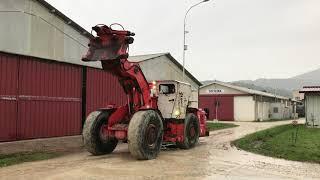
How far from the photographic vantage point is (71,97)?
1903cm

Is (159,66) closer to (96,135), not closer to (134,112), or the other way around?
(134,112)

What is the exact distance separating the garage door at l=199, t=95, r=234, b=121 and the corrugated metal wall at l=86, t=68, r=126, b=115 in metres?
29.0

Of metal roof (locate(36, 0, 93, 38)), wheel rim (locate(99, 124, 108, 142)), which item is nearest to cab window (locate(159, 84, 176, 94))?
wheel rim (locate(99, 124, 108, 142))

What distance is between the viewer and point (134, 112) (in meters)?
15.4

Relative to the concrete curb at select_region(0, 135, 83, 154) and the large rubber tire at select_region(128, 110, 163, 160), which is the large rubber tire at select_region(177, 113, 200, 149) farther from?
the concrete curb at select_region(0, 135, 83, 154)

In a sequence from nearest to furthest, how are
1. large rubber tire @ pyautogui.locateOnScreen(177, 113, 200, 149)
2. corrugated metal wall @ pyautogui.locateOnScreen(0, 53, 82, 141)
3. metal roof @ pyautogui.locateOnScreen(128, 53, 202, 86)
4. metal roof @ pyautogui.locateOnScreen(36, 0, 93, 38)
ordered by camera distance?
corrugated metal wall @ pyautogui.locateOnScreen(0, 53, 82, 141) < large rubber tire @ pyautogui.locateOnScreen(177, 113, 200, 149) < metal roof @ pyautogui.locateOnScreen(36, 0, 93, 38) < metal roof @ pyautogui.locateOnScreen(128, 53, 202, 86)

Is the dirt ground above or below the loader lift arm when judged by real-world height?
below

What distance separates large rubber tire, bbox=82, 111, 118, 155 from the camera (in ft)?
48.5

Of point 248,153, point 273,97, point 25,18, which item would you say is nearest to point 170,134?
point 248,153

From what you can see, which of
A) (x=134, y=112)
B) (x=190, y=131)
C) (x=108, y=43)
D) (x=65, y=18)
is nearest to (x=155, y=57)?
(x=65, y=18)

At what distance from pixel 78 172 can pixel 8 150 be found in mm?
4942

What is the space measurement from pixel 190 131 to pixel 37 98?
6289 millimetres

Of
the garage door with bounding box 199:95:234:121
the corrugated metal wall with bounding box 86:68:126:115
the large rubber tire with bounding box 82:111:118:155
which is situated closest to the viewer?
the large rubber tire with bounding box 82:111:118:155

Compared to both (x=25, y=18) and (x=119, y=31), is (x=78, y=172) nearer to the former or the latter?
(x=119, y=31)
